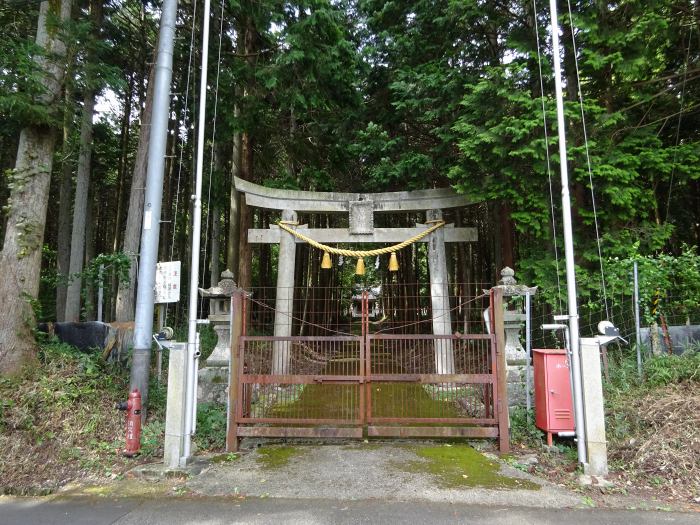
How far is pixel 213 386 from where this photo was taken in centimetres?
649

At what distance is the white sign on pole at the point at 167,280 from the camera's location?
19.7 ft

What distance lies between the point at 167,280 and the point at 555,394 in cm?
527

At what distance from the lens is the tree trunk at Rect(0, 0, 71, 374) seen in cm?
618

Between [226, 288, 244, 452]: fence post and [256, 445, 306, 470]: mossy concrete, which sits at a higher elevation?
[226, 288, 244, 452]: fence post

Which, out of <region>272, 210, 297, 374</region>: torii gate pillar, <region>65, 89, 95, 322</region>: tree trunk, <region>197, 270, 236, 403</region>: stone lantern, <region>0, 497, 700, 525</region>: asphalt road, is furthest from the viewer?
<region>65, 89, 95, 322</region>: tree trunk

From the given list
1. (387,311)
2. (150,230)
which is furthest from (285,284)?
(387,311)

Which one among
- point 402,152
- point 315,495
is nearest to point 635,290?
point 315,495

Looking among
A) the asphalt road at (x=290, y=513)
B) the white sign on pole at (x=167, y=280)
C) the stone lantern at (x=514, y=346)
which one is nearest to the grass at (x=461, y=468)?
the asphalt road at (x=290, y=513)

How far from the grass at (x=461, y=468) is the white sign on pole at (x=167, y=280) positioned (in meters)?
3.76

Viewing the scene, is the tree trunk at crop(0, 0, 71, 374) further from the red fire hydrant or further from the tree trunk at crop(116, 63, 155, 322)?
the red fire hydrant

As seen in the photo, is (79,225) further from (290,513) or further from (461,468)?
(461,468)

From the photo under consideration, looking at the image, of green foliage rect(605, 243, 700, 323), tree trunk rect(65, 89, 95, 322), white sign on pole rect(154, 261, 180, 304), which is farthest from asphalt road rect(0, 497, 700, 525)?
tree trunk rect(65, 89, 95, 322)

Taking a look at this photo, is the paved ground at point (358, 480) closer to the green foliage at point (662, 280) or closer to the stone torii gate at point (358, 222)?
the green foliage at point (662, 280)

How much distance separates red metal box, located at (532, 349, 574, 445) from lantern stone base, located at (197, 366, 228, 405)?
A: 4.40 metres
